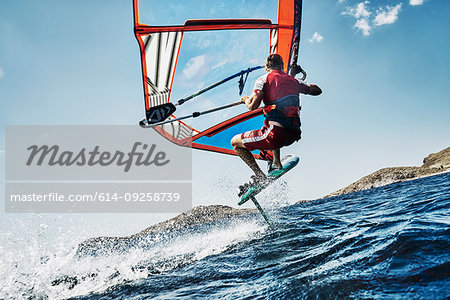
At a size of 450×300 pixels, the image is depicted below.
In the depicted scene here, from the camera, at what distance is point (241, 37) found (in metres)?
6.00

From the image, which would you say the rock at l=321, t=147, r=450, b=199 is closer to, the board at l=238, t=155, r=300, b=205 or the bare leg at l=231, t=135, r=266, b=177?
the board at l=238, t=155, r=300, b=205

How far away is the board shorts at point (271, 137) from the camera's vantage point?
437 centimetres

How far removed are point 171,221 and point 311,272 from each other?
290ft

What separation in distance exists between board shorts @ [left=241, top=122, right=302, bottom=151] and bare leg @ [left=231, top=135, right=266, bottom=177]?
0.24 meters

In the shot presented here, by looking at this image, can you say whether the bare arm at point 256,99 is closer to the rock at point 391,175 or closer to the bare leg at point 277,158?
the bare leg at point 277,158

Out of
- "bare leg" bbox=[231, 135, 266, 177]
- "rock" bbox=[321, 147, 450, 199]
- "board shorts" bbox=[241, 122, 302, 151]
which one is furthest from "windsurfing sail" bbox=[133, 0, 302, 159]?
"rock" bbox=[321, 147, 450, 199]

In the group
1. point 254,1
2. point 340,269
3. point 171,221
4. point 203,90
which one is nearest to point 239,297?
point 340,269

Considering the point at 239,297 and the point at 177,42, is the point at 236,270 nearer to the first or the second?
the point at 239,297

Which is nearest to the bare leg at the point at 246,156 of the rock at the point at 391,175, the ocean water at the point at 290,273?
the ocean water at the point at 290,273

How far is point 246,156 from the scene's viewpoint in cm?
508

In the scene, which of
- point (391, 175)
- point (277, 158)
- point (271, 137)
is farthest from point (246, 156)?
point (391, 175)

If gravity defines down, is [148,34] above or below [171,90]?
above

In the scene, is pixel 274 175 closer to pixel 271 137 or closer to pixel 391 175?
pixel 271 137

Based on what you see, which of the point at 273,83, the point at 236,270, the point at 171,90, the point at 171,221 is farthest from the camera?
the point at 171,221
